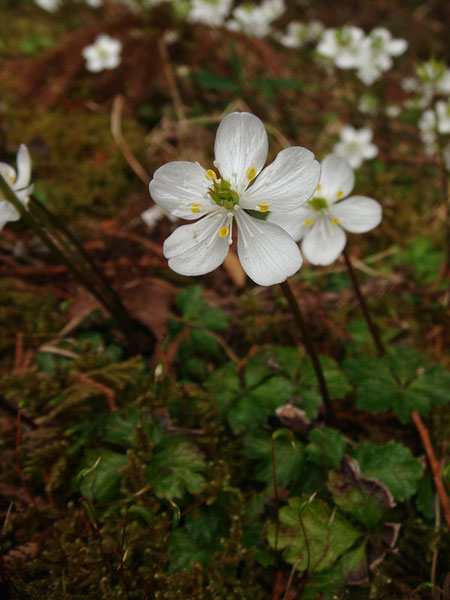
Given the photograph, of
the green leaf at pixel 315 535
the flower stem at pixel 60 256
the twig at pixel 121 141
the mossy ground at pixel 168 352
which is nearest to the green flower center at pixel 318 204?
the mossy ground at pixel 168 352

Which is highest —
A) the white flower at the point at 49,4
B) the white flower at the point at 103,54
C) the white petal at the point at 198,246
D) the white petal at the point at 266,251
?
the white flower at the point at 49,4

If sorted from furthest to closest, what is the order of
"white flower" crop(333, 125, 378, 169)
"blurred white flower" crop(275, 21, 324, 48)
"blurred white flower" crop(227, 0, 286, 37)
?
"blurred white flower" crop(275, 21, 324, 48) < "blurred white flower" crop(227, 0, 286, 37) < "white flower" crop(333, 125, 378, 169)

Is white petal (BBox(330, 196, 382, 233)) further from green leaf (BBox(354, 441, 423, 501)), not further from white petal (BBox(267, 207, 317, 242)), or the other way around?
green leaf (BBox(354, 441, 423, 501))

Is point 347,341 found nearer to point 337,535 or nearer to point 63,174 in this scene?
point 337,535

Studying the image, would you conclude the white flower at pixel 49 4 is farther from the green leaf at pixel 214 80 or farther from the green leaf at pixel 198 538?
the green leaf at pixel 198 538

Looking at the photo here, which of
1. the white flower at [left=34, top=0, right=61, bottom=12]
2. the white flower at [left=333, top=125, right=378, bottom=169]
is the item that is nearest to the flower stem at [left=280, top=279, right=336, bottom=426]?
the white flower at [left=333, top=125, right=378, bottom=169]
